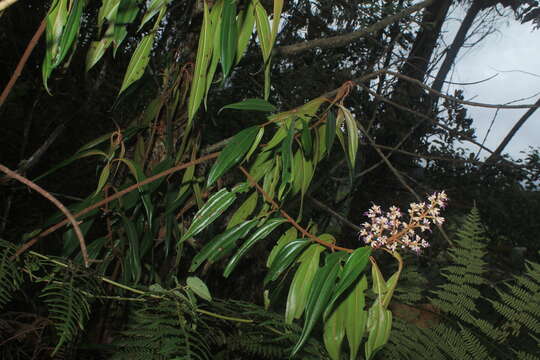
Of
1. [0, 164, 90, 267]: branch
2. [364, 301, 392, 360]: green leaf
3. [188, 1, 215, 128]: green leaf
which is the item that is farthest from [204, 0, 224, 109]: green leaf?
[364, 301, 392, 360]: green leaf

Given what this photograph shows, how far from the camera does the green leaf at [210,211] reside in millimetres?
614

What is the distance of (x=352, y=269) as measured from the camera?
1.43 ft

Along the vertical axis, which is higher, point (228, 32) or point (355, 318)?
point (228, 32)

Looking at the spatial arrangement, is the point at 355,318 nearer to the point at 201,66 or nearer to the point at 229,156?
the point at 229,156

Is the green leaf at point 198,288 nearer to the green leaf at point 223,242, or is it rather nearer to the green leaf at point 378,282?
the green leaf at point 223,242

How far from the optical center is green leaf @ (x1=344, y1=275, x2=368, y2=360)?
46cm

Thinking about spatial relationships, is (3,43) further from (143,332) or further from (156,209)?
(143,332)

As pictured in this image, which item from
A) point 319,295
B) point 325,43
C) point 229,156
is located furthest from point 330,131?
point 325,43

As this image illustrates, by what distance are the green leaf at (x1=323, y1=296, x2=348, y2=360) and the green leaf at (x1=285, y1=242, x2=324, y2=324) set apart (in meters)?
0.03

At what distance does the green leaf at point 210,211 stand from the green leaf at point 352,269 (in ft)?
0.76

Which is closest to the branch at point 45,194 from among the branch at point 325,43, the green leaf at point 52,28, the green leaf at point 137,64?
the green leaf at point 52,28

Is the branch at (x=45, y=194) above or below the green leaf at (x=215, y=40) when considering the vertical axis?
below

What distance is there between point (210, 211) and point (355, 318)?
0.83 ft

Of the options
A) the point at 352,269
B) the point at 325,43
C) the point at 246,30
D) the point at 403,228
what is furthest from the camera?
the point at 325,43
